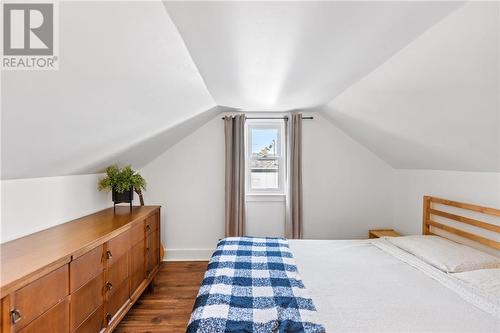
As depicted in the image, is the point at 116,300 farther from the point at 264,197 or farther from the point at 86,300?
the point at 264,197

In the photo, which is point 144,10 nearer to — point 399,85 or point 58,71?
point 58,71

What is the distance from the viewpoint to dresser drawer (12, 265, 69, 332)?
1.22 meters

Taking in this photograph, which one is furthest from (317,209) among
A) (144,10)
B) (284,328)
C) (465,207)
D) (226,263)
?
(144,10)

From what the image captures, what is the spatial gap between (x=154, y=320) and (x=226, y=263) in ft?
3.06

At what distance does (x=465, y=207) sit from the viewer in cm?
248

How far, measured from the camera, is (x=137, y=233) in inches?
101

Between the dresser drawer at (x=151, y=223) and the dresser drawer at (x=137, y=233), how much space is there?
0.09 m

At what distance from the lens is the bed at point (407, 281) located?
1.37 m

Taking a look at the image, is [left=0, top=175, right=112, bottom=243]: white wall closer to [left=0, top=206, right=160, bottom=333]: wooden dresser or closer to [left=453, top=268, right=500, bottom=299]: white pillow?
[left=0, top=206, right=160, bottom=333]: wooden dresser

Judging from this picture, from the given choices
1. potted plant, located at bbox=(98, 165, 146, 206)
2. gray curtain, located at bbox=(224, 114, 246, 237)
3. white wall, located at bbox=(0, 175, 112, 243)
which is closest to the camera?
white wall, located at bbox=(0, 175, 112, 243)

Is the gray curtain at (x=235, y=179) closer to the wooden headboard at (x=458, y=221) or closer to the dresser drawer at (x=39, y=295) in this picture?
the wooden headboard at (x=458, y=221)

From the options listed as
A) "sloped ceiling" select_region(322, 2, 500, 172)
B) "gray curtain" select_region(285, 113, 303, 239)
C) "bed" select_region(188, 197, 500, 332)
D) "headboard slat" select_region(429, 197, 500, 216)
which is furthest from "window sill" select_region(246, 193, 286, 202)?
"headboard slat" select_region(429, 197, 500, 216)

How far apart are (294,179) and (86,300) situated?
2662 millimetres

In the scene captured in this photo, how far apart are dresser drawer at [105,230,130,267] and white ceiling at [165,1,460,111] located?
4.83 ft
